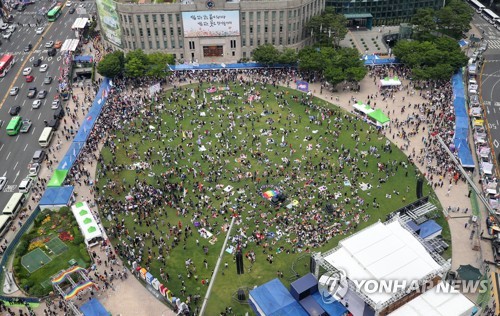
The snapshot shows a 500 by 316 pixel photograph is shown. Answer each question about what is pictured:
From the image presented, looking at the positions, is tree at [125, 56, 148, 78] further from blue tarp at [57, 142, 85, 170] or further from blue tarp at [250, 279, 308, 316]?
blue tarp at [250, 279, 308, 316]

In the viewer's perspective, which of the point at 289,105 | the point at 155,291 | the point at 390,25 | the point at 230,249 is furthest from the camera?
the point at 390,25

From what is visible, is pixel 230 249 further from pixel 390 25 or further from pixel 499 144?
pixel 390 25

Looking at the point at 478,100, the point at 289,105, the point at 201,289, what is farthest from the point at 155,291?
the point at 478,100

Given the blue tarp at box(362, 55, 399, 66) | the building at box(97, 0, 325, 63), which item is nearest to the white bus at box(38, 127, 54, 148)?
the building at box(97, 0, 325, 63)

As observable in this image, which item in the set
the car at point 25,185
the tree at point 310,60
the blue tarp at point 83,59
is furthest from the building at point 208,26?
the car at point 25,185

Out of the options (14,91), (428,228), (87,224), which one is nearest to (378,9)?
(428,228)

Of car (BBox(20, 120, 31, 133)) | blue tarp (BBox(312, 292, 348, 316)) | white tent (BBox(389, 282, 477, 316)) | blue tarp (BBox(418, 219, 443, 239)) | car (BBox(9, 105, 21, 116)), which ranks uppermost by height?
white tent (BBox(389, 282, 477, 316))

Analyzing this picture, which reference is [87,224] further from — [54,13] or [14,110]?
[54,13]

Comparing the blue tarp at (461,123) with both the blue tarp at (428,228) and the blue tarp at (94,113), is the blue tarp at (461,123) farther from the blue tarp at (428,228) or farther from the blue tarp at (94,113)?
the blue tarp at (94,113)

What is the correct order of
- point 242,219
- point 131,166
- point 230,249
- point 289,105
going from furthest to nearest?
point 289,105 < point 131,166 < point 242,219 < point 230,249
